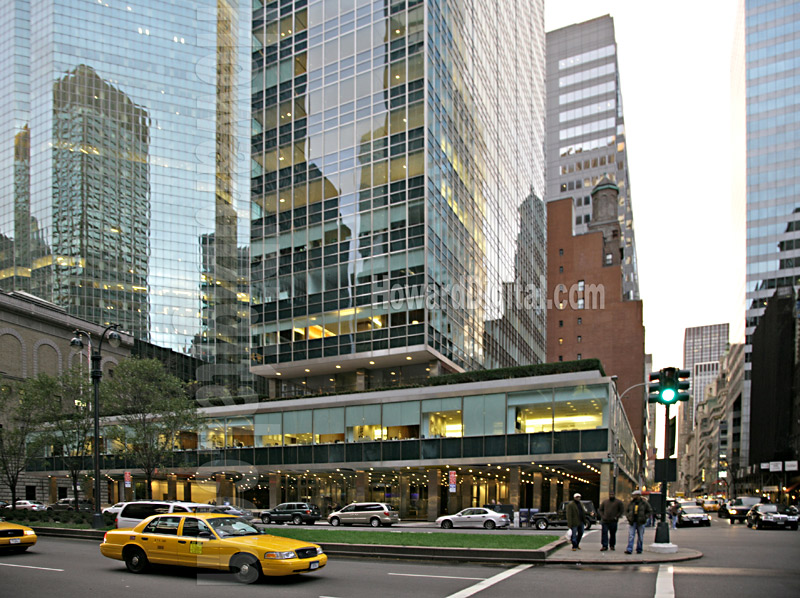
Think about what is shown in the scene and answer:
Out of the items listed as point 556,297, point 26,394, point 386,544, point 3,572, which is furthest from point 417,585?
point 556,297

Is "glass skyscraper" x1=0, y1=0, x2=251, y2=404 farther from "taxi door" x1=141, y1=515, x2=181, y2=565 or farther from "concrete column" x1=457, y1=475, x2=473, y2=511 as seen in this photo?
"taxi door" x1=141, y1=515, x2=181, y2=565

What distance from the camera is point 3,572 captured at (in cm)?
1608

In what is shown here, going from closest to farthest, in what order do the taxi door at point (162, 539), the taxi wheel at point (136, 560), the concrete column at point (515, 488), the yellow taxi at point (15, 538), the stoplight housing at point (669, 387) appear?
the taxi door at point (162, 539) < the taxi wheel at point (136, 560) < the yellow taxi at point (15, 538) < the stoplight housing at point (669, 387) < the concrete column at point (515, 488)

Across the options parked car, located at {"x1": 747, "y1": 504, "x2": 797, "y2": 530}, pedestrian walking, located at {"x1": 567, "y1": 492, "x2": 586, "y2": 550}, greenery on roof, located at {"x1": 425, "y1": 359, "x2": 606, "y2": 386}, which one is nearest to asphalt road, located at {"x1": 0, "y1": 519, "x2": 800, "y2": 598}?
pedestrian walking, located at {"x1": 567, "y1": 492, "x2": 586, "y2": 550}

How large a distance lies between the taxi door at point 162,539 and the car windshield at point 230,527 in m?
0.99

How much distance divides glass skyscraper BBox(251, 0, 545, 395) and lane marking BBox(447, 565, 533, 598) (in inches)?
1371

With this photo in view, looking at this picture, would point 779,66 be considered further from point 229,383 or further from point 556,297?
point 229,383

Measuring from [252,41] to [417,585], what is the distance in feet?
207

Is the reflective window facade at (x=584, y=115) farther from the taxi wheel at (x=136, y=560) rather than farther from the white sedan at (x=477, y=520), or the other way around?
the taxi wheel at (x=136, y=560)

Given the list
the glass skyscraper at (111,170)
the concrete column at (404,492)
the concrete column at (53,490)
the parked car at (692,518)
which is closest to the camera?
the parked car at (692,518)

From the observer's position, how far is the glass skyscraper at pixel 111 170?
108 m

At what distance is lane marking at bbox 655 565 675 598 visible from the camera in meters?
13.1

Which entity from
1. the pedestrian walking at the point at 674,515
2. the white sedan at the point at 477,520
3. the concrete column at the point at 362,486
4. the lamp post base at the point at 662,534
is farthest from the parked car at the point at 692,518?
the lamp post base at the point at 662,534

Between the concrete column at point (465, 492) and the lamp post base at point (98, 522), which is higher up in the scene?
the lamp post base at point (98, 522)
